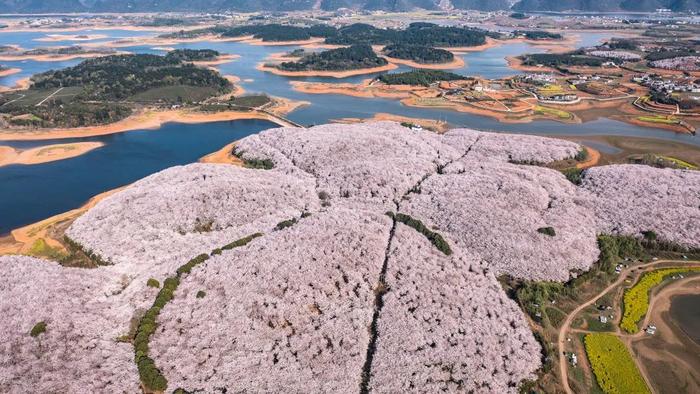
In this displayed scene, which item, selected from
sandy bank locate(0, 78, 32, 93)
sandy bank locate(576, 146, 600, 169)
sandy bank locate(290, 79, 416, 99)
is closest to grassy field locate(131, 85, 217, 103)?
sandy bank locate(290, 79, 416, 99)

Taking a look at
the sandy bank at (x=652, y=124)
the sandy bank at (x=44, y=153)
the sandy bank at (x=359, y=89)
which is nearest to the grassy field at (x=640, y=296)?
the sandy bank at (x=652, y=124)

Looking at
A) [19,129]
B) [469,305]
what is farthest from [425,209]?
[19,129]

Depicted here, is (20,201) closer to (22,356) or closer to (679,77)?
(22,356)

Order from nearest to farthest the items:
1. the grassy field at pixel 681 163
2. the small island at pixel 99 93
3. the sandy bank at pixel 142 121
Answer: the grassy field at pixel 681 163 < the sandy bank at pixel 142 121 < the small island at pixel 99 93

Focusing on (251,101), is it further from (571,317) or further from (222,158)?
(571,317)

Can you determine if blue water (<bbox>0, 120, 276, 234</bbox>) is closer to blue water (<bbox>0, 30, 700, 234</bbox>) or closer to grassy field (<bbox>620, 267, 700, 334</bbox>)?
blue water (<bbox>0, 30, 700, 234</bbox>)

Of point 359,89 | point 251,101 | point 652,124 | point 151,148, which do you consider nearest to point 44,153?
point 151,148

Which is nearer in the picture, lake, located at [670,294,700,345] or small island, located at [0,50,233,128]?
lake, located at [670,294,700,345]

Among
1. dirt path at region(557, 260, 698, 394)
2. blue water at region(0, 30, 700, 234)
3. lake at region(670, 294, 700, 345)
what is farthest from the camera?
blue water at region(0, 30, 700, 234)

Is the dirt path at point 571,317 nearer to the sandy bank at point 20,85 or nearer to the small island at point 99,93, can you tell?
the small island at point 99,93
